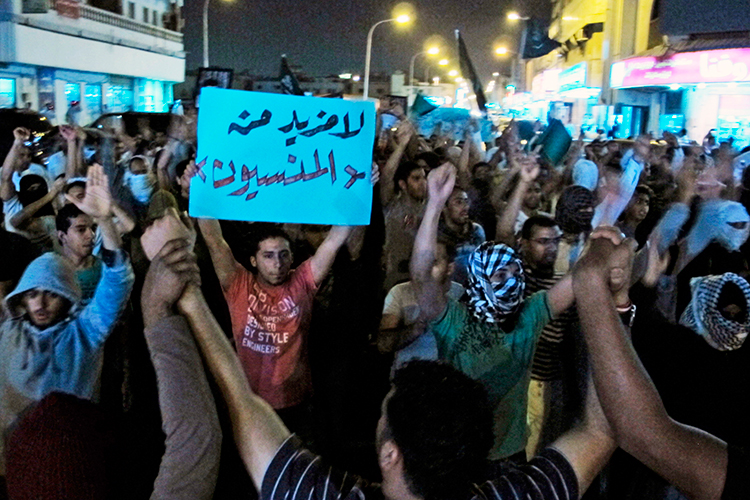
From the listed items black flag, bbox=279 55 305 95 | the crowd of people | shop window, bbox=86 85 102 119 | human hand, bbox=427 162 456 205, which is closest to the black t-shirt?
the crowd of people

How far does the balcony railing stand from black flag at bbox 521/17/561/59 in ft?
57.1

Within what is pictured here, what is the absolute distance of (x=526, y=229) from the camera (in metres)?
4.28

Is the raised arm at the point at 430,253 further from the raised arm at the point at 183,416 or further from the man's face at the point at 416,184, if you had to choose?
the man's face at the point at 416,184

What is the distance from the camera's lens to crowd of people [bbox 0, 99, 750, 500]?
1866mm

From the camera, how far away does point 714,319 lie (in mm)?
2824

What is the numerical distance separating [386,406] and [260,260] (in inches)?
79.4

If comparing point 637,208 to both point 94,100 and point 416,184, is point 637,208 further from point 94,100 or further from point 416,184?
point 94,100

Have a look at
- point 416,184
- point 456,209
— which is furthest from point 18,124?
point 456,209

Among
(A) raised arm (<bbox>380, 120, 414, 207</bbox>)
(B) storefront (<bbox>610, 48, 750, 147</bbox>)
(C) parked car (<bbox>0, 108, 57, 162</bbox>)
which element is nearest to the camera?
(A) raised arm (<bbox>380, 120, 414, 207</bbox>)

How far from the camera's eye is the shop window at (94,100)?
3132cm

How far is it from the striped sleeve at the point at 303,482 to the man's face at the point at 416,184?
4.03 metres

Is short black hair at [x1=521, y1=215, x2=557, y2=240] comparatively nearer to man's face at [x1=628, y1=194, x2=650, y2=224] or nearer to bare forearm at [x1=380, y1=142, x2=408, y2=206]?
bare forearm at [x1=380, y1=142, x2=408, y2=206]

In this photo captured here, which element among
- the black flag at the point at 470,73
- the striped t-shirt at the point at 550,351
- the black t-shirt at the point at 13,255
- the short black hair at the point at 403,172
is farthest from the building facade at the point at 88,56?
the striped t-shirt at the point at 550,351

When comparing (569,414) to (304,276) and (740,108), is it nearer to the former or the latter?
(304,276)
